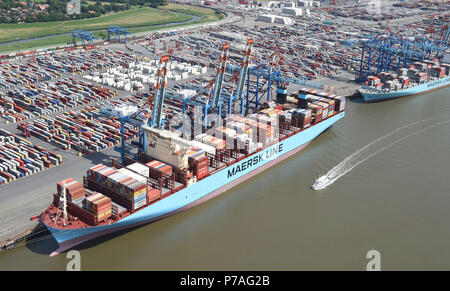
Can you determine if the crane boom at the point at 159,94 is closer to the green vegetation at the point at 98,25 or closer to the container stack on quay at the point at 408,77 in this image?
the container stack on quay at the point at 408,77

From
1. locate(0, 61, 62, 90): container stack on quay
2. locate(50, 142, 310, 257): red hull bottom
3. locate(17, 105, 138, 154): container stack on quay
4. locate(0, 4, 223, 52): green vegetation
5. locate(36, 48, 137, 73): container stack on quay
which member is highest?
locate(0, 4, 223, 52): green vegetation

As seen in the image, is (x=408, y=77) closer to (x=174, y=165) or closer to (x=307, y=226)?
(x=307, y=226)

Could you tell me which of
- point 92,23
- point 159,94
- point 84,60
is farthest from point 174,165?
point 92,23

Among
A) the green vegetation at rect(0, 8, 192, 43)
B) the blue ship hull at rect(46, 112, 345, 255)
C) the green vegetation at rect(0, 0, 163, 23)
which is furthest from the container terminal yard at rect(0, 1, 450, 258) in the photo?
the green vegetation at rect(0, 0, 163, 23)

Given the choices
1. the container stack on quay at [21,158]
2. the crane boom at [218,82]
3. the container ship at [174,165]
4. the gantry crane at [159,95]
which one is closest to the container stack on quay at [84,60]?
the container ship at [174,165]

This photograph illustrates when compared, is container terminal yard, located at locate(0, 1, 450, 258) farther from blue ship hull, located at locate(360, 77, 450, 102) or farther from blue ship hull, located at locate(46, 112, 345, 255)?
blue ship hull, located at locate(360, 77, 450, 102)

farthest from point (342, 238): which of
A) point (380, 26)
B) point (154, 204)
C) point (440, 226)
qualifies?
point (380, 26)

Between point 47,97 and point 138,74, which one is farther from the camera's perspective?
point 138,74
